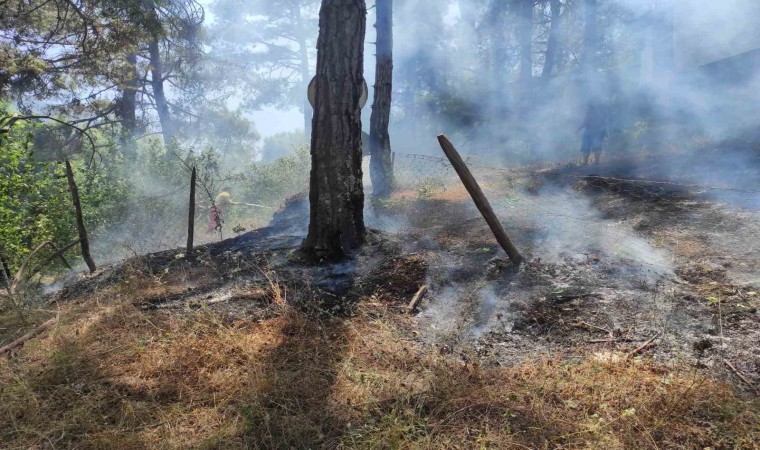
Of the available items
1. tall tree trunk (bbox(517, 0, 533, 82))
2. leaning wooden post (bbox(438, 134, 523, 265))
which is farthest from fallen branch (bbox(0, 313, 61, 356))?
tall tree trunk (bbox(517, 0, 533, 82))

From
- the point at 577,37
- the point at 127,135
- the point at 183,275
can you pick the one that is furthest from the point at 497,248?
the point at 577,37

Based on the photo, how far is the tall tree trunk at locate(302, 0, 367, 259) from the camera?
4613mm

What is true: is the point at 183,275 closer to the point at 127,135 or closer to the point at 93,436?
the point at 93,436

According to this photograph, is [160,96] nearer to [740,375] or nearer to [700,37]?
[700,37]

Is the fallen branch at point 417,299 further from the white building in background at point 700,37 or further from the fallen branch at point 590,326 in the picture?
the white building in background at point 700,37

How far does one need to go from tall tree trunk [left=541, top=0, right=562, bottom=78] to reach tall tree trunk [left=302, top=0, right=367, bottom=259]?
13958 millimetres

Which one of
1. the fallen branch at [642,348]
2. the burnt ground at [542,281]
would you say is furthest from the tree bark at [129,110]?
the fallen branch at [642,348]

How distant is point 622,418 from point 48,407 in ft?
10.6

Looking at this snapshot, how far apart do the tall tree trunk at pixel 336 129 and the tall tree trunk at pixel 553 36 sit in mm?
13958

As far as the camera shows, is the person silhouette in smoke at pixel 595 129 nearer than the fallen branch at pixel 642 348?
No

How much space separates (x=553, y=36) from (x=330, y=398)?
1895 cm

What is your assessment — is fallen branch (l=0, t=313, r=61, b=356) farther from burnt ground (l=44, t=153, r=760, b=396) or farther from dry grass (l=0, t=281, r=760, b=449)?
burnt ground (l=44, t=153, r=760, b=396)

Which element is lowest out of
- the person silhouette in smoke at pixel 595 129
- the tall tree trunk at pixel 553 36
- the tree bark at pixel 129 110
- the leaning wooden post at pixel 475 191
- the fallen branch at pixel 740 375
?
the fallen branch at pixel 740 375

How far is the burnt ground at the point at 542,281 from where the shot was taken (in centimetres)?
293
